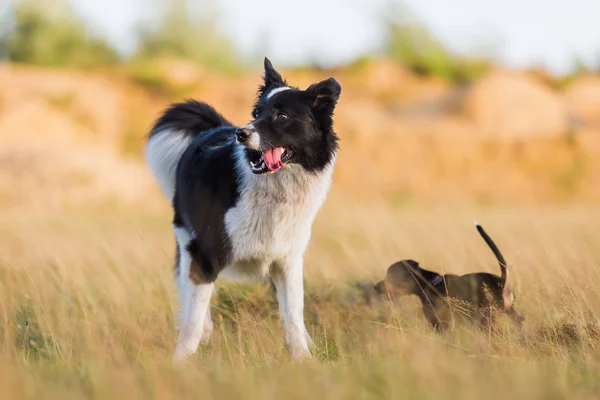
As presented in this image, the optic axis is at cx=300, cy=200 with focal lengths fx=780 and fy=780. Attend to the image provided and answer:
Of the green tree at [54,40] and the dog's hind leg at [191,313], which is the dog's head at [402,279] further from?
the green tree at [54,40]

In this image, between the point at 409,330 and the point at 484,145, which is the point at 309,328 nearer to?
the point at 409,330

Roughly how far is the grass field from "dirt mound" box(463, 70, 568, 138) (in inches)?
662

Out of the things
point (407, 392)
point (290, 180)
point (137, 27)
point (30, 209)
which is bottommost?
point (30, 209)

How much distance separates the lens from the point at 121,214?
18.7 meters

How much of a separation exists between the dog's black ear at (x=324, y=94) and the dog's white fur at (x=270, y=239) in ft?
1.39

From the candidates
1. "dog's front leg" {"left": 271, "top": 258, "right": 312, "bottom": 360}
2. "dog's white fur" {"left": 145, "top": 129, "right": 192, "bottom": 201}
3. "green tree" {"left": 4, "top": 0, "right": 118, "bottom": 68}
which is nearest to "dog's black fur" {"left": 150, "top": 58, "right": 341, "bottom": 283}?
"dog's front leg" {"left": 271, "top": 258, "right": 312, "bottom": 360}

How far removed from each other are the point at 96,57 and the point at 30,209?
41.8 ft

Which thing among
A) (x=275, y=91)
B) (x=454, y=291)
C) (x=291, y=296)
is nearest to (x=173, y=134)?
(x=275, y=91)

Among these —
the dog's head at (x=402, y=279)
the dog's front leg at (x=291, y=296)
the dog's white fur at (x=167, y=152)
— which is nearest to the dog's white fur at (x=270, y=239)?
the dog's front leg at (x=291, y=296)

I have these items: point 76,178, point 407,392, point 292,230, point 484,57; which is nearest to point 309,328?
point 292,230

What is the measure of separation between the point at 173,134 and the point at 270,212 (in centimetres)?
181

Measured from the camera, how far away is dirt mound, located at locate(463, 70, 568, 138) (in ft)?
84.0

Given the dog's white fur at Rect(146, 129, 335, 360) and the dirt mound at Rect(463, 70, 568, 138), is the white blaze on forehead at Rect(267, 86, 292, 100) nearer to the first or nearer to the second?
the dog's white fur at Rect(146, 129, 335, 360)

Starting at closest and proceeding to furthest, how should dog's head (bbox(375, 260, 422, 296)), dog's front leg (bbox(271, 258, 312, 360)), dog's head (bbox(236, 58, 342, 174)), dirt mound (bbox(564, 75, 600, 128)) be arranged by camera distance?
dog's head (bbox(236, 58, 342, 174)) → dog's front leg (bbox(271, 258, 312, 360)) → dog's head (bbox(375, 260, 422, 296)) → dirt mound (bbox(564, 75, 600, 128))
